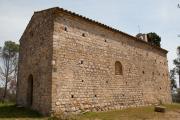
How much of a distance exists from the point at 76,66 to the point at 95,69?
171 centimetres

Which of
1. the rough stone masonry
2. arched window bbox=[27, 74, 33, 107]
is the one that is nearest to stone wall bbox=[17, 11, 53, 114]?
the rough stone masonry

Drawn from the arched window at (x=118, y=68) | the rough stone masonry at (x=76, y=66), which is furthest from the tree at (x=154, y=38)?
the arched window at (x=118, y=68)

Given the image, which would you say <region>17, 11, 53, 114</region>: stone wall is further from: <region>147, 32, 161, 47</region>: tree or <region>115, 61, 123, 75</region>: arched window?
<region>147, 32, 161, 47</region>: tree

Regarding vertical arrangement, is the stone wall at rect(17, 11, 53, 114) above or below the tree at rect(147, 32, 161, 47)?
below

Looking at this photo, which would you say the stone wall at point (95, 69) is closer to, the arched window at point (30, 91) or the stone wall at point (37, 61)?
the stone wall at point (37, 61)

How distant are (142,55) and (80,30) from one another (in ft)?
25.8

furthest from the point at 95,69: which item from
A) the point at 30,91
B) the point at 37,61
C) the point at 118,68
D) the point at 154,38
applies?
the point at 154,38

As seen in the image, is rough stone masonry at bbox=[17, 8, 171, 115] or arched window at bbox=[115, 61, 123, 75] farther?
arched window at bbox=[115, 61, 123, 75]

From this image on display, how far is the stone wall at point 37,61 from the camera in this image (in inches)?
488

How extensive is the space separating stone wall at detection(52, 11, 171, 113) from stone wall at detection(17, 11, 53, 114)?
491 mm

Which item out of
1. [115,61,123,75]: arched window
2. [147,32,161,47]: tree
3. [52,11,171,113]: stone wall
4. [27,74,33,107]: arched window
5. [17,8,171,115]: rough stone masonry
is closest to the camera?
[17,8,171,115]: rough stone masonry

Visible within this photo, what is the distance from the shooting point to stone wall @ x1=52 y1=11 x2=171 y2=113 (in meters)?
12.5

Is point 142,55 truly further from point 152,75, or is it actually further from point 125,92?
point 125,92

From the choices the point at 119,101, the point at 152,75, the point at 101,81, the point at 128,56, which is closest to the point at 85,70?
the point at 101,81
